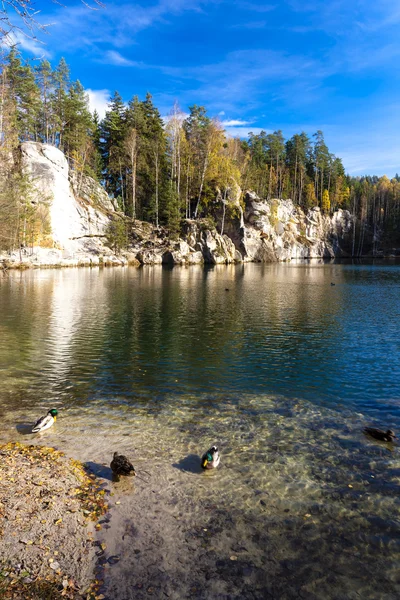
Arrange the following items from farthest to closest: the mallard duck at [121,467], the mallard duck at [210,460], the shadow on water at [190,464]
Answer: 1. the shadow on water at [190,464]
2. the mallard duck at [210,460]
3. the mallard duck at [121,467]

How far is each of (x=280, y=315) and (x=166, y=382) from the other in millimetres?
14887

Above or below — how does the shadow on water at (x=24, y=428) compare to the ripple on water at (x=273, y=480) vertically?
above

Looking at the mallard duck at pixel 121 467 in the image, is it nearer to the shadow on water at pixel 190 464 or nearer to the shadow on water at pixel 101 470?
the shadow on water at pixel 101 470

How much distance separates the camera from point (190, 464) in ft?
27.0

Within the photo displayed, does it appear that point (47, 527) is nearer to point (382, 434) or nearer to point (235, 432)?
point (235, 432)

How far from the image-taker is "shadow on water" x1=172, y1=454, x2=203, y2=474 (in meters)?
8.01

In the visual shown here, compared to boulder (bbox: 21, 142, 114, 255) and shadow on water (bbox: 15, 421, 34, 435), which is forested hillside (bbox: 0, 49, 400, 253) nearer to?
boulder (bbox: 21, 142, 114, 255)

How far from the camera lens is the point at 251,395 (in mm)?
12477

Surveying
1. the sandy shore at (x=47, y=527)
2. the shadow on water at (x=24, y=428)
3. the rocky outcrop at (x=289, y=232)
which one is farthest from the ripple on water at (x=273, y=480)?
the rocky outcrop at (x=289, y=232)

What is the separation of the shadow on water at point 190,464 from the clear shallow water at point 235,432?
49 mm

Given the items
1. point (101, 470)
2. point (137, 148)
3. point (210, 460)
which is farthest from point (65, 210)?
point (210, 460)

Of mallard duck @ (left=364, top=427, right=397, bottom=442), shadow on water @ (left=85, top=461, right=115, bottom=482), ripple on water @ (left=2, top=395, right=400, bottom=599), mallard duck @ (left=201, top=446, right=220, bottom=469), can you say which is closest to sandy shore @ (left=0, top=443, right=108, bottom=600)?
shadow on water @ (left=85, top=461, right=115, bottom=482)

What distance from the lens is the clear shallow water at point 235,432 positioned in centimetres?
547

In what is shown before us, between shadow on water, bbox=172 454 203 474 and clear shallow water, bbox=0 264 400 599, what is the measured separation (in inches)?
1.9
